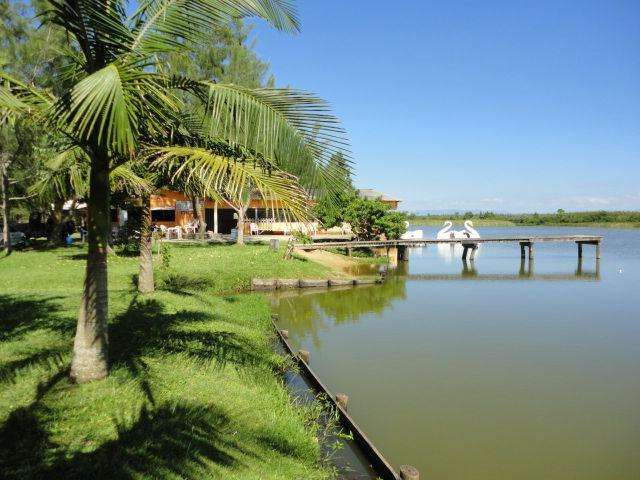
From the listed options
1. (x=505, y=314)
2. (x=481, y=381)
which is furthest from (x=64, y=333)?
(x=505, y=314)

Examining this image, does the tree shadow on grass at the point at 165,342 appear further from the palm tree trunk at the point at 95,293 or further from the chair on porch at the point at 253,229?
the chair on porch at the point at 253,229

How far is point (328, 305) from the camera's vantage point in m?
17.3

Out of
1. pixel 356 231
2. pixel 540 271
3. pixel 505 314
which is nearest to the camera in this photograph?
pixel 505 314

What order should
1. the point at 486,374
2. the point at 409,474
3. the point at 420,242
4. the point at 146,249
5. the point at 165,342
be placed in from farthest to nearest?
the point at 420,242 → the point at 146,249 → the point at 486,374 → the point at 165,342 → the point at 409,474

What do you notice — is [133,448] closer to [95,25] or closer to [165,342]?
[165,342]

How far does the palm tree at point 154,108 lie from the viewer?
416cm

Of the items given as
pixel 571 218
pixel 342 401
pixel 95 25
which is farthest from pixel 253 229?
pixel 571 218

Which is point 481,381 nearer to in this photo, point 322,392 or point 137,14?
point 322,392

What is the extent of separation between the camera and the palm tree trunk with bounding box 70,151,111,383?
507 centimetres

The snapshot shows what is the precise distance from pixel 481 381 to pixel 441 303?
30.0 ft

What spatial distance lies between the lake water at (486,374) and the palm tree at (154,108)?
4077 millimetres

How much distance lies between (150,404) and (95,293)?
4.21 feet

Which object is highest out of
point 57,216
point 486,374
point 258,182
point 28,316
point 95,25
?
point 95,25

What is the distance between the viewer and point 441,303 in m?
18.3
